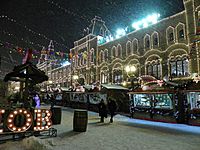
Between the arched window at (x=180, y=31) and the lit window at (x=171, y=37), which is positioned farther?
the lit window at (x=171, y=37)

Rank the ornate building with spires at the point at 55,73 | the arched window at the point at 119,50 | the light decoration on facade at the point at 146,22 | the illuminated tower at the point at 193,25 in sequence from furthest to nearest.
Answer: the ornate building with spires at the point at 55,73 → the arched window at the point at 119,50 → the light decoration on facade at the point at 146,22 → the illuminated tower at the point at 193,25

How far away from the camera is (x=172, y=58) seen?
67.1ft

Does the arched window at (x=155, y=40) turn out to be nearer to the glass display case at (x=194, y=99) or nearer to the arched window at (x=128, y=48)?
the arched window at (x=128, y=48)

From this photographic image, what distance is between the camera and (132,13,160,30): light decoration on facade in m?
23.5

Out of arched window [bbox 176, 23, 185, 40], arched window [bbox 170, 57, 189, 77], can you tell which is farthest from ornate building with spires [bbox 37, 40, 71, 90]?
arched window [bbox 176, 23, 185, 40]

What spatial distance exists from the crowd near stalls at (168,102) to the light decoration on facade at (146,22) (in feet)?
35.4

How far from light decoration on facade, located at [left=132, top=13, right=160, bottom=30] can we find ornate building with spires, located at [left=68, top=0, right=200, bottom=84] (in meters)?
0.71

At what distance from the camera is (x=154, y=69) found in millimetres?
22375

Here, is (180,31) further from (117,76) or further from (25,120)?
(25,120)

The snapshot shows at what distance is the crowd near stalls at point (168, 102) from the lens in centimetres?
1270

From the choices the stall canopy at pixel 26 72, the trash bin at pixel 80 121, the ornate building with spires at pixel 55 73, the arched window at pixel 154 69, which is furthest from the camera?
the ornate building with spires at pixel 55 73

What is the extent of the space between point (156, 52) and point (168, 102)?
9.36 meters

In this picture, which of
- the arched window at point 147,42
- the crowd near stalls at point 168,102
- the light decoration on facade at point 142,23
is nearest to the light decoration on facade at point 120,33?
the light decoration on facade at point 142,23

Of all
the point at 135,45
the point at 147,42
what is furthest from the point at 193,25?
the point at 135,45
